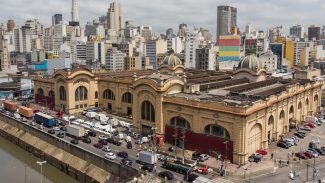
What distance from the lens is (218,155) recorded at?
60156mm

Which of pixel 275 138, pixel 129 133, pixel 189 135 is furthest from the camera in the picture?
pixel 129 133

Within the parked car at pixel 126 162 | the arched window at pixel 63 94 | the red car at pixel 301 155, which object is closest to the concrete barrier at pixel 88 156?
the parked car at pixel 126 162

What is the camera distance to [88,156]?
62812 mm

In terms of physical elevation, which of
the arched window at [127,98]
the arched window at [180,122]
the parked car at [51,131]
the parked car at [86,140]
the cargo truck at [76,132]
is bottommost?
the parked car at [86,140]

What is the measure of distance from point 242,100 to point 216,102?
8124 mm

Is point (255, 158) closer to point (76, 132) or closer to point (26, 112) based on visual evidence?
point (76, 132)

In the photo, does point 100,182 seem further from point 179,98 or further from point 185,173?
point 179,98

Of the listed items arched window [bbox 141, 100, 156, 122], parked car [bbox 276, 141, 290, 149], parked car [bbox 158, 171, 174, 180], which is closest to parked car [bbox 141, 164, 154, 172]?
parked car [bbox 158, 171, 174, 180]

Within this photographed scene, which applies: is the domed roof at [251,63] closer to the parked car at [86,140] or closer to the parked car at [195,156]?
the parked car at [195,156]

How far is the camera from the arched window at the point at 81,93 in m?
96.8

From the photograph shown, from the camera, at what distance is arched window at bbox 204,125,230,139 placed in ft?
196

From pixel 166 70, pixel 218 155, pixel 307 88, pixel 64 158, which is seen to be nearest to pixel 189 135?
pixel 218 155

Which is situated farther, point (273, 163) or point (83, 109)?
point (83, 109)

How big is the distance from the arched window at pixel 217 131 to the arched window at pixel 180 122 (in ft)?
14.2
